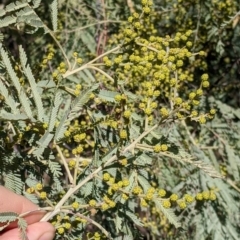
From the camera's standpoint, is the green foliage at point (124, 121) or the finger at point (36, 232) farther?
the green foliage at point (124, 121)

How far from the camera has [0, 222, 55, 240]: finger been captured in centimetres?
146

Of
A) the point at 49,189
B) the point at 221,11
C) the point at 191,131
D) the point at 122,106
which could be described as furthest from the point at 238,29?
the point at 49,189

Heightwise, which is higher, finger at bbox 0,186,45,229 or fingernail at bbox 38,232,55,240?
finger at bbox 0,186,45,229

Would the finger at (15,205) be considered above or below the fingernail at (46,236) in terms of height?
above

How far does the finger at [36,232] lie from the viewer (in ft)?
4.78

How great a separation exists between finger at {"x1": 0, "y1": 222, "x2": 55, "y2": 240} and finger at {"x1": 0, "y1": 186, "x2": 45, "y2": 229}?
0.17ft

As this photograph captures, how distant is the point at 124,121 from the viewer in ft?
5.38

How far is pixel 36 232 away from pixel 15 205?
13 cm

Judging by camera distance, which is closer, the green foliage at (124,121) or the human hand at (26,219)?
the human hand at (26,219)

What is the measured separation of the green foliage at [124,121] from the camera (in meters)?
1.60

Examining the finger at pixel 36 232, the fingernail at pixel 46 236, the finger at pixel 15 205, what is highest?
the finger at pixel 15 205

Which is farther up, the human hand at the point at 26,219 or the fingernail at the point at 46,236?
the human hand at the point at 26,219

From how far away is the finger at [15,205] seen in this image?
151 cm

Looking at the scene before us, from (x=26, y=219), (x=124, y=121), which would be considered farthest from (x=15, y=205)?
(x=124, y=121)
